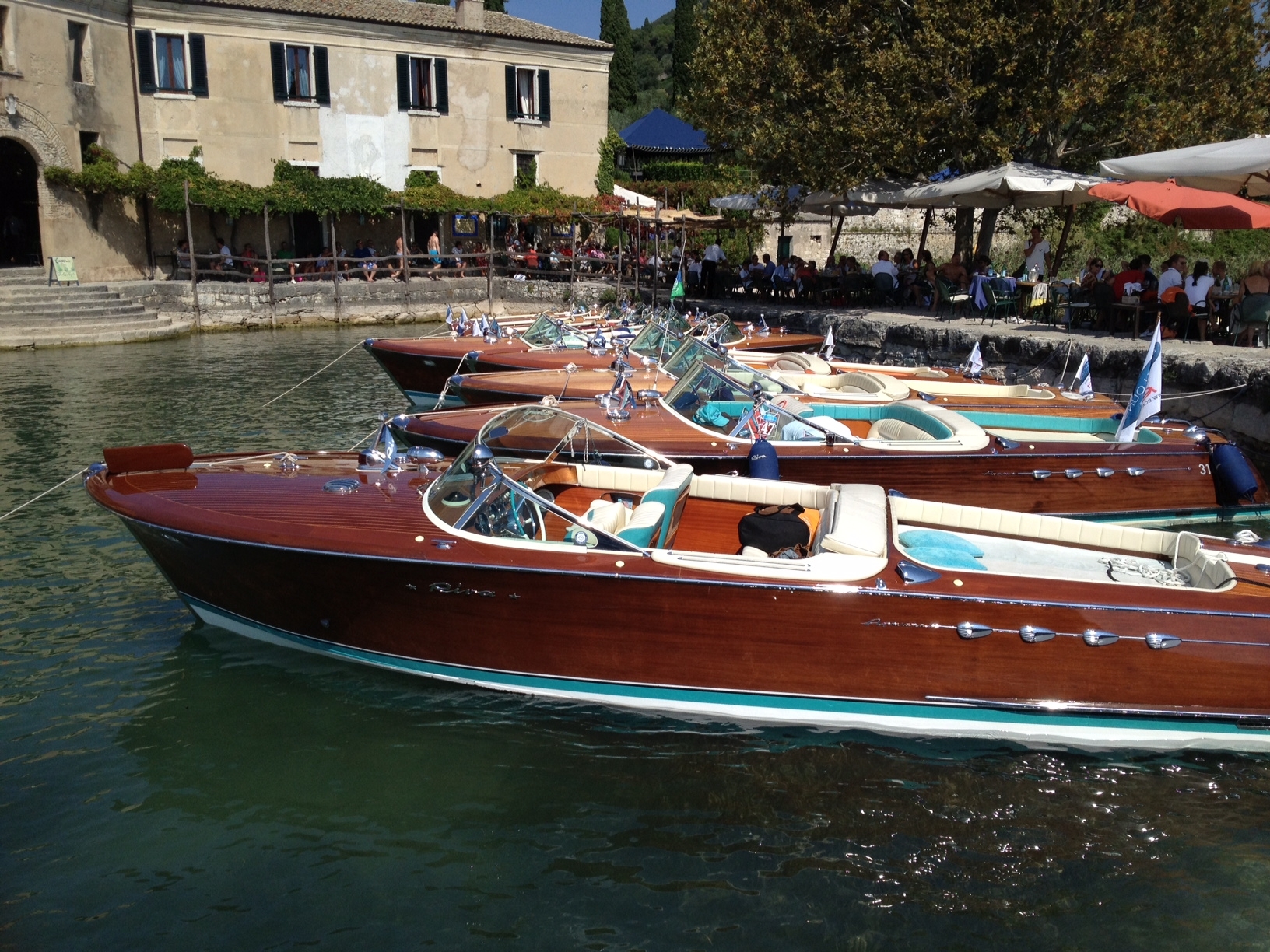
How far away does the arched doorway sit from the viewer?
1054 inches

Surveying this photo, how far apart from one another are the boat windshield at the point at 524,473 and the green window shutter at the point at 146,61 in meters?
25.3

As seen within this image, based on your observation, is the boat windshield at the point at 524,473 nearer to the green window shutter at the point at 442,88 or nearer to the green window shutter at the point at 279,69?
the green window shutter at the point at 279,69

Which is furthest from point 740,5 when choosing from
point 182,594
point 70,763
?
point 70,763

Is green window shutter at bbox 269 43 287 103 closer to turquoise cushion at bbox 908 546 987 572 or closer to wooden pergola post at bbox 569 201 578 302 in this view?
wooden pergola post at bbox 569 201 578 302

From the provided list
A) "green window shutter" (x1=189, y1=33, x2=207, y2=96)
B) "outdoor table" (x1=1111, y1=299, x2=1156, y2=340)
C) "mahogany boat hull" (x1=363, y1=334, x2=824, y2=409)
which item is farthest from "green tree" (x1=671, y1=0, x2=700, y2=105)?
"outdoor table" (x1=1111, y1=299, x2=1156, y2=340)

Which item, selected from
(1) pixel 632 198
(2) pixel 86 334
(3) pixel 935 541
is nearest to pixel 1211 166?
(3) pixel 935 541

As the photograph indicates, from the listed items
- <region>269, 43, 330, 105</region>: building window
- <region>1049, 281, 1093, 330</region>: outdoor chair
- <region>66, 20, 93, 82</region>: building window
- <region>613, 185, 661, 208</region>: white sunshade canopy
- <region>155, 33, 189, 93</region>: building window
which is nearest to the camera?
<region>1049, 281, 1093, 330</region>: outdoor chair

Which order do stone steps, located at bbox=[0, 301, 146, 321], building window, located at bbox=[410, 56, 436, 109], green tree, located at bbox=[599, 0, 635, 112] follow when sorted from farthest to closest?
green tree, located at bbox=[599, 0, 635, 112]
building window, located at bbox=[410, 56, 436, 109]
stone steps, located at bbox=[0, 301, 146, 321]

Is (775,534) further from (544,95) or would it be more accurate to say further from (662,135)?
(662,135)

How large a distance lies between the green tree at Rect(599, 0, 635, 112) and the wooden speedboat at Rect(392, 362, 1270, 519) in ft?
142

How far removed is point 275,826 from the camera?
5066 millimetres

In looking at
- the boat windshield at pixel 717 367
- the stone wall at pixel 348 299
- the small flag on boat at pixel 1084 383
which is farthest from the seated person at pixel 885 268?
the boat windshield at pixel 717 367

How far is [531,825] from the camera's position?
16.6 ft

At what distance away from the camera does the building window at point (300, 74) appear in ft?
94.7
